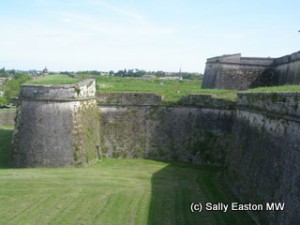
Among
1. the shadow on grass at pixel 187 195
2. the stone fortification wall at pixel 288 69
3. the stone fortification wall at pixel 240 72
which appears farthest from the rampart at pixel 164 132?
the stone fortification wall at pixel 240 72

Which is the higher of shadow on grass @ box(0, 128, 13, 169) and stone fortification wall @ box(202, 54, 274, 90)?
stone fortification wall @ box(202, 54, 274, 90)

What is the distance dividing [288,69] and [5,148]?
1501 centimetres

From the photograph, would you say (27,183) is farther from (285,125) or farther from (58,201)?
(285,125)

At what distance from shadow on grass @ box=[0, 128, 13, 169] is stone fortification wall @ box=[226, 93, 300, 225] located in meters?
10.2

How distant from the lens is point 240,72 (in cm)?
2688

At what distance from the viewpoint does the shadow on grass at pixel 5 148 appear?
20.0 m

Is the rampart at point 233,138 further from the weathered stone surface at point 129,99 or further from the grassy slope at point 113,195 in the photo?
the grassy slope at point 113,195

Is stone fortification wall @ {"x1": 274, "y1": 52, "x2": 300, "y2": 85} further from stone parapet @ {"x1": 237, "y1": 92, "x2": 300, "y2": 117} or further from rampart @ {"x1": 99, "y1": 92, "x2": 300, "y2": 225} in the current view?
stone parapet @ {"x1": 237, "y1": 92, "x2": 300, "y2": 117}

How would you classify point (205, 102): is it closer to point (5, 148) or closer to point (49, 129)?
point (49, 129)

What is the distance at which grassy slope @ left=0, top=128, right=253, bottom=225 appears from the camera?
39.7 ft

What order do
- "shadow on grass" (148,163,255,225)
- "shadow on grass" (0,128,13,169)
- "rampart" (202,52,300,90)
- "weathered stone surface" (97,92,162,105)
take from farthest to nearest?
"rampart" (202,52,300,90) < "weathered stone surface" (97,92,162,105) < "shadow on grass" (0,128,13,169) < "shadow on grass" (148,163,255,225)

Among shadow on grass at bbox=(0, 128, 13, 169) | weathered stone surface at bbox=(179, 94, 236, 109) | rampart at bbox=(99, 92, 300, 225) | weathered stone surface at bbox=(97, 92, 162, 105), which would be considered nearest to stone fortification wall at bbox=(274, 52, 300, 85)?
weathered stone surface at bbox=(179, 94, 236, 109)

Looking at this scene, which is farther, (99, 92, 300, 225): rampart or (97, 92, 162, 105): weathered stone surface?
(97, 92, 162, 105): weathered stone surface

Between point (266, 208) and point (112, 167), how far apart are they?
9.53 m
